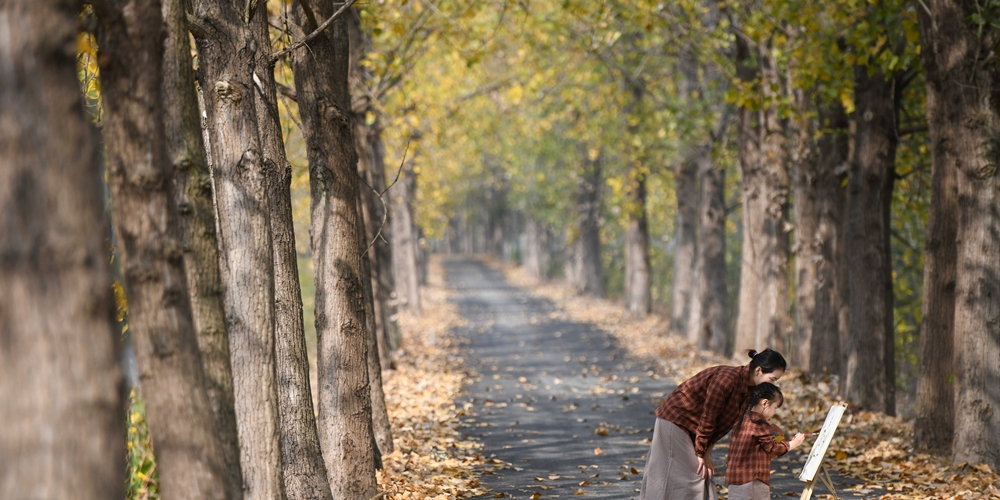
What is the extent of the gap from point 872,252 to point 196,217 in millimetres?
10705

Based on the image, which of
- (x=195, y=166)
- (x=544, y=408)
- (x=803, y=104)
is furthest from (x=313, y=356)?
(x=195, y=166)

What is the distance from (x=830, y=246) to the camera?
1609 cm

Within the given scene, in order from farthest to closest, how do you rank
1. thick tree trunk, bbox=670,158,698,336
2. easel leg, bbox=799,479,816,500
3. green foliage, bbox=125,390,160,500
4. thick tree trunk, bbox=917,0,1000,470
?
thick tree trunk, bbox=670,158,698,336 < thick tree trunk, bbox=917,0,1000,470 < green foliage, bbox=125,390,160,500 < easel leg, bbox=799,479,816,500

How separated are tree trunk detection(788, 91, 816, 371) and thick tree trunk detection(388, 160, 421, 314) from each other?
13201 mm

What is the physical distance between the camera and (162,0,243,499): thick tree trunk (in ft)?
14.3

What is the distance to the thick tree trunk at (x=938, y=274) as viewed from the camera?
383 inches

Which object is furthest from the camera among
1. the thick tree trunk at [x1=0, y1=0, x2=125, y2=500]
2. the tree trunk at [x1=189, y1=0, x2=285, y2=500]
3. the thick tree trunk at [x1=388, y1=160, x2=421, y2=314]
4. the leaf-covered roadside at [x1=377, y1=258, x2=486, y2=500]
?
the thick tree trunk at [x1=388, y1=160, x2=421, y2=314]

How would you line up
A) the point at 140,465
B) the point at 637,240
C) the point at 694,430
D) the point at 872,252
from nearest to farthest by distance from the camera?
the point at 694,430 → the point at 140,465 → the point at 872,252 → the point at 637,240

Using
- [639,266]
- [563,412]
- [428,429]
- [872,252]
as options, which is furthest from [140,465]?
[639,266]

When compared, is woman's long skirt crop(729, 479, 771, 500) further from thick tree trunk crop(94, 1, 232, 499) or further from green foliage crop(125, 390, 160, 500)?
green foliage crop(125, 390, 160, 500)

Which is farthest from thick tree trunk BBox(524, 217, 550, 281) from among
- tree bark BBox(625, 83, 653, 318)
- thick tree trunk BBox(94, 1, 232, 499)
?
thick tree trunk BBox(94, 1, 232, 499)

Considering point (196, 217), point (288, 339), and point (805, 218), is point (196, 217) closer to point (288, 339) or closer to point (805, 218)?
point (288, 339)

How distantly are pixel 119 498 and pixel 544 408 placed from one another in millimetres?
11283

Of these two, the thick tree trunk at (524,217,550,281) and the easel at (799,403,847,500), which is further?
the thick tree trunk at (524,217,550,281)
